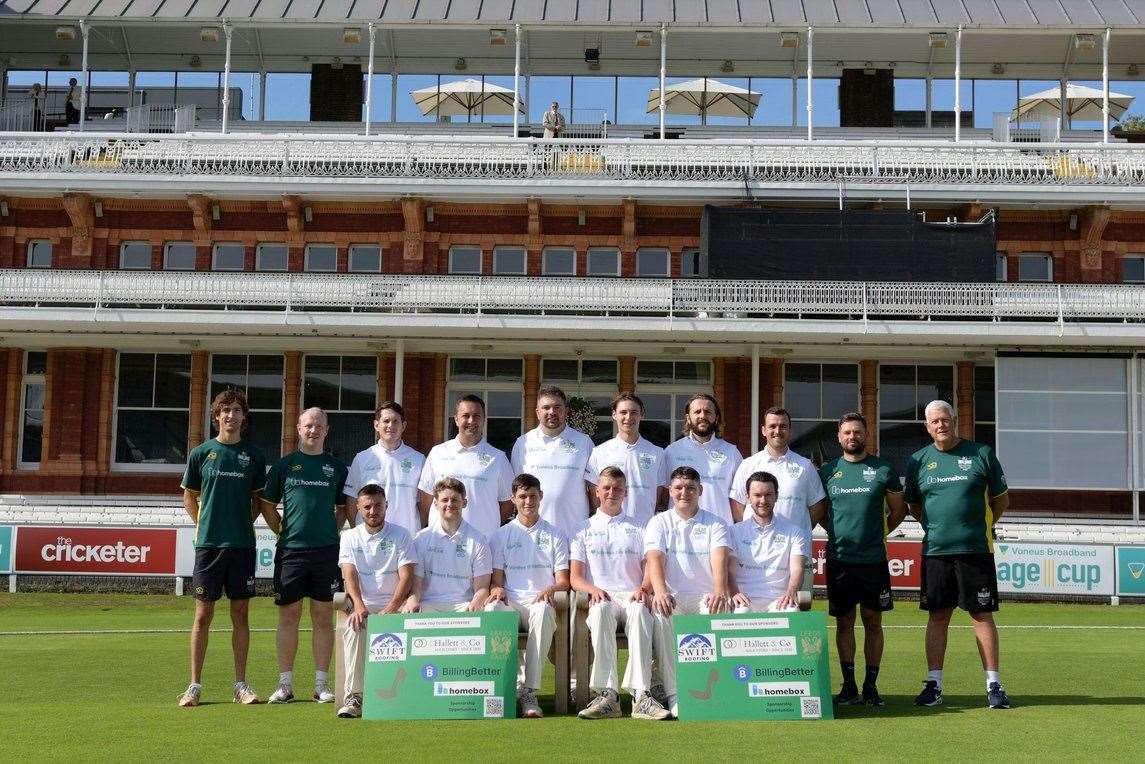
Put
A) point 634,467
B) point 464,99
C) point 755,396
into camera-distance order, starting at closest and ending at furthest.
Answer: point 634,467 < point 755,396 < point 464,99

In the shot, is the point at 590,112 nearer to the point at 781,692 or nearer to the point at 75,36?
the point at 75,36

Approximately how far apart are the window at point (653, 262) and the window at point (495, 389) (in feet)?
11.2

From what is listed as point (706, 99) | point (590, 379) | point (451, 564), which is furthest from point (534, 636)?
point (706, 99)

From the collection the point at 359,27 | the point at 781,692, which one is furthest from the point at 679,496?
the point at 359,27

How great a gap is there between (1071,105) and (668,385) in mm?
13810

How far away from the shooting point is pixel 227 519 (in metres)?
9.18

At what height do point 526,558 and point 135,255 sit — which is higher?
point 135,255

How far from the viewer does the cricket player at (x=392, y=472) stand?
31.3ft

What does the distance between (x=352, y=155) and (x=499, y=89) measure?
6.19 metres

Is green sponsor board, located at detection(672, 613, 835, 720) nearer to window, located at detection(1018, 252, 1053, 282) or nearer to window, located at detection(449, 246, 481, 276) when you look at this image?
window, located at detection(449, 246, 481, 276)

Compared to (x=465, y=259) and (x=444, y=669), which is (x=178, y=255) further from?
(x=444, y=669)

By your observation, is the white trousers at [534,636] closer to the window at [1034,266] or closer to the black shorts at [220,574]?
the black shorts at [220,574]

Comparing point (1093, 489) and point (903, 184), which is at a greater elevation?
point (903, 184)

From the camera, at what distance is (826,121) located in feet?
115
